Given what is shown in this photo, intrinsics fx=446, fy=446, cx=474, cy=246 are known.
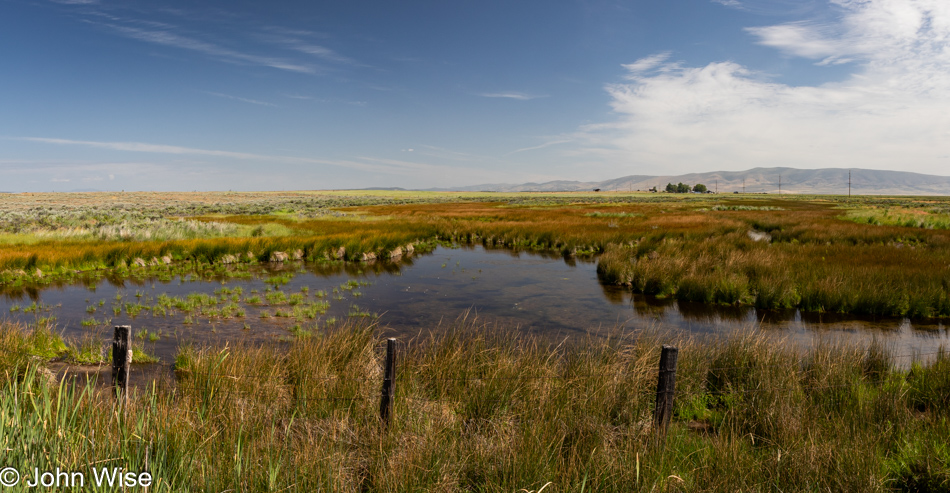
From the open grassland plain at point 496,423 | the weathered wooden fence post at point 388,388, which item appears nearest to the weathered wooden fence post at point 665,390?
the open grassland plain at point 496,423

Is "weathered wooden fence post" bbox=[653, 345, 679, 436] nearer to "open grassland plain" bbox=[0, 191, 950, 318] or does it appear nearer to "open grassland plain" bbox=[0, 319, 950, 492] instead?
"open grassland plain" bbox=[0, 319, 950, 492]

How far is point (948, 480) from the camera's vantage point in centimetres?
406

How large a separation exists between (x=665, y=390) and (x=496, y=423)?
1799 mm

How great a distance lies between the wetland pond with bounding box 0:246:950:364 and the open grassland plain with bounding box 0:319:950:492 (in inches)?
100

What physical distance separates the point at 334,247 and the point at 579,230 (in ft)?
54.9

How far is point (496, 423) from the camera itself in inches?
191

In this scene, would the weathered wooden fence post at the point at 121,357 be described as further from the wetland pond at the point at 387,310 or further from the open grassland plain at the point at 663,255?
the open grassland plain at the point at 663,255

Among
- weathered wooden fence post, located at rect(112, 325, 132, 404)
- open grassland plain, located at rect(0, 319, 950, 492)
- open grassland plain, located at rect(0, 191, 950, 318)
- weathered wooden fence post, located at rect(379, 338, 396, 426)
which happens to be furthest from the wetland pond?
weathered wooden fence post, located at rect(379, 338, 396, 426)

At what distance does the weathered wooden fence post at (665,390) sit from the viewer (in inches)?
178

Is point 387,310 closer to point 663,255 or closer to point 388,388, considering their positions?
point 388,388

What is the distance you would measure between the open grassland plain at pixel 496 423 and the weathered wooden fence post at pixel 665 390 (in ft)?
0.67

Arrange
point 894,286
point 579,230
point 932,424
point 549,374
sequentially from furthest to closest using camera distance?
1. point 579,230
2. point 894,286
3. point 549,374
4. point 932,424

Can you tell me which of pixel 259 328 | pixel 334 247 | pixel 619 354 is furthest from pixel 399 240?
pixel 619 354

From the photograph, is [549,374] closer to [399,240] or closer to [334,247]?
[334,247]
